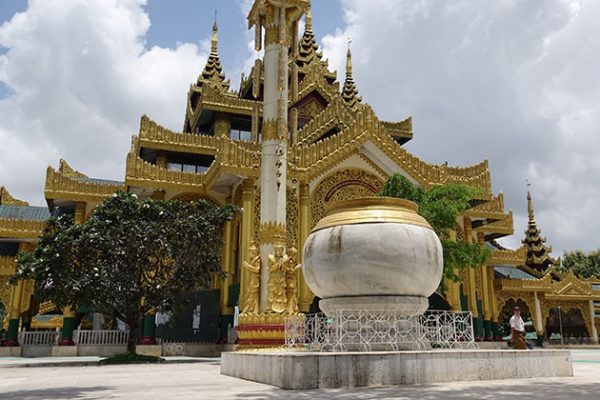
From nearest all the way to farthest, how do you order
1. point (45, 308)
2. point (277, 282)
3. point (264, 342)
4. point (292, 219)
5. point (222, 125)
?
point (264, 342), point (277, 282), point (292, 219), point (45, 308), point (222, 125)

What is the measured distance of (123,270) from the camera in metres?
17.5

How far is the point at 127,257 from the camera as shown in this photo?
687 inches

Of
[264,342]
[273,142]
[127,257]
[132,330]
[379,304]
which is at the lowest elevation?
[264,342]

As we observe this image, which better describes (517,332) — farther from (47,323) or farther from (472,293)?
(47,323)

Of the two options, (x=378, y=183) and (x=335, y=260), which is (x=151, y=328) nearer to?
(x=378, y=183)

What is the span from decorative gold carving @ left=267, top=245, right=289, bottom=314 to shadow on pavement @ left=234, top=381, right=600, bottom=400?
264 inches

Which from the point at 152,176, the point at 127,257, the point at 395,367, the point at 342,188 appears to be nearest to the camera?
the point at 395,367

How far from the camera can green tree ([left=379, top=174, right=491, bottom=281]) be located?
17984mm

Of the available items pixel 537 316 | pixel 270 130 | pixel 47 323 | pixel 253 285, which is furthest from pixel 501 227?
pixel 47 323

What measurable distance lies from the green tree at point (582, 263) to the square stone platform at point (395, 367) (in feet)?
161

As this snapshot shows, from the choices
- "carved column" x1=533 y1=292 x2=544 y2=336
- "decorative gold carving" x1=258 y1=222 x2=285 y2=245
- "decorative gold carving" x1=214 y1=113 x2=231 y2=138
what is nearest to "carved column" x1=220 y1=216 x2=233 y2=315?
"decorative gold carving" x1=258 y1=222 x2=285 y2=245

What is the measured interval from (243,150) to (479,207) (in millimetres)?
12221

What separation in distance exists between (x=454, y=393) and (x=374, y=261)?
2.91m

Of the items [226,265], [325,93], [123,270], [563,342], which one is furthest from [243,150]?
[563,342]
